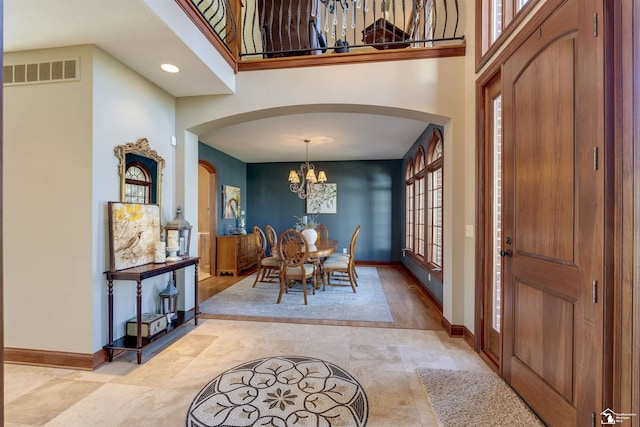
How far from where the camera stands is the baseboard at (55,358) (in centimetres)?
233

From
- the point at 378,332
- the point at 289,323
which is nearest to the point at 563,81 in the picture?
the point at 378,332

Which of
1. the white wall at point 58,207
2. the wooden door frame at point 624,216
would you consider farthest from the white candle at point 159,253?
the wooden door frame at point 624,216

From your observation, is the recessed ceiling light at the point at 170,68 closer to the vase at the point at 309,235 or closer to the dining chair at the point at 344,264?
the vase at the point at 309,235

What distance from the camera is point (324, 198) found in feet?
24.0

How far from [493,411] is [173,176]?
11.7 ft

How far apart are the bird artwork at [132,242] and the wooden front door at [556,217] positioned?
309cm

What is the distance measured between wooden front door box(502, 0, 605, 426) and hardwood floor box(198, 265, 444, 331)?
129 centimetres

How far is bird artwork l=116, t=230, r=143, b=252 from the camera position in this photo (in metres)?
2.55

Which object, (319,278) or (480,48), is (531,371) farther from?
(319,278)

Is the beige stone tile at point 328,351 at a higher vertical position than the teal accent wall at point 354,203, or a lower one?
lower

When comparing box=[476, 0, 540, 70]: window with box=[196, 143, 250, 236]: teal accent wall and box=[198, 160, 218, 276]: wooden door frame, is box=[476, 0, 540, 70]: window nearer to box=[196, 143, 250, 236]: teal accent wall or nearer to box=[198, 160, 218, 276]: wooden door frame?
box=[196, 143, 250, 236]: teal accent wall

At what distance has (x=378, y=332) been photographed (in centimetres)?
305

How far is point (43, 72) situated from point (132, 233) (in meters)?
1.46

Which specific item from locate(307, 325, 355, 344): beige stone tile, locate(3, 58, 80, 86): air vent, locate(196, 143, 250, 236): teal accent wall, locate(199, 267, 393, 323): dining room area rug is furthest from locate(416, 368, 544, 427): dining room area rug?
locate(196, 143, 250, 236): teal accent wall
